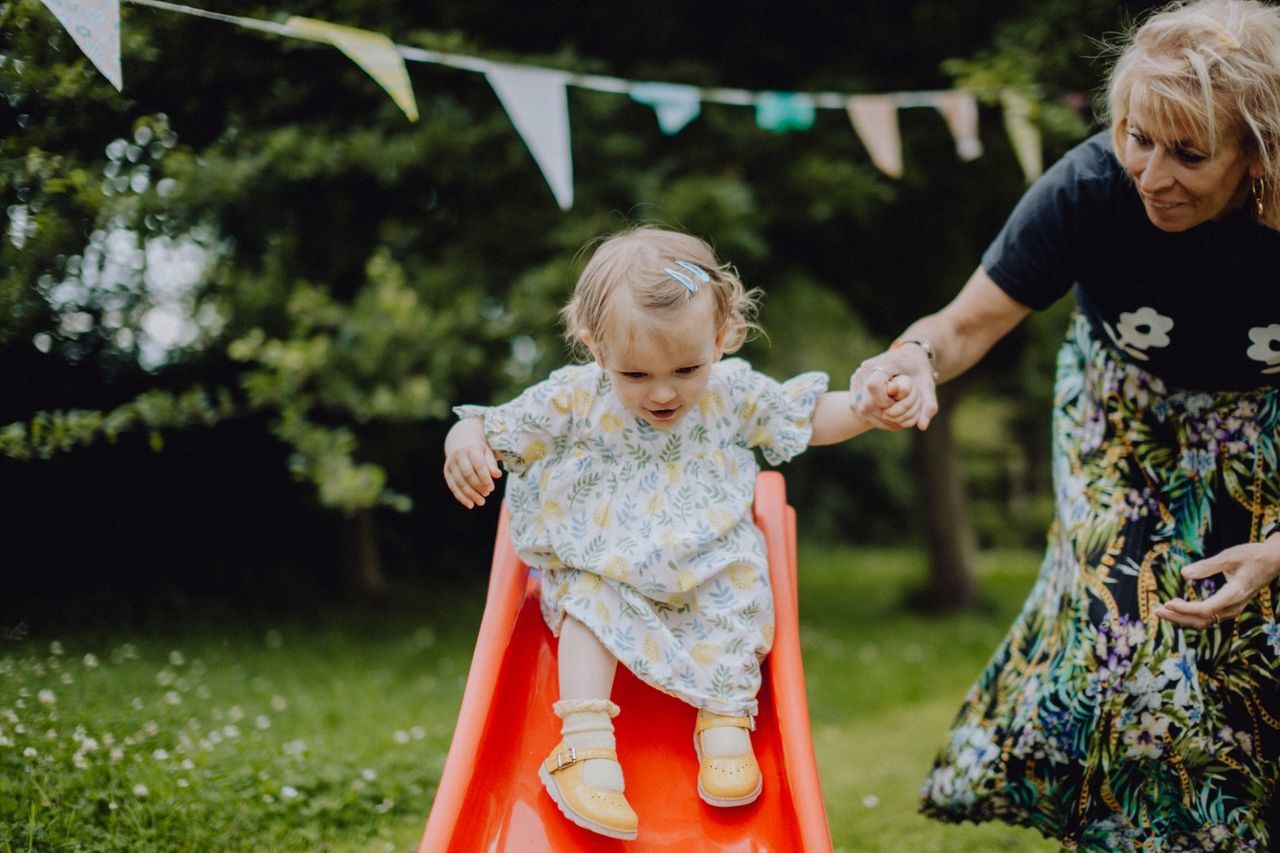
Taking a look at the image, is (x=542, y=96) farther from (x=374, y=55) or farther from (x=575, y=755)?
(x=575, y=755)

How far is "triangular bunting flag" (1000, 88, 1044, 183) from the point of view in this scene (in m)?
3.90

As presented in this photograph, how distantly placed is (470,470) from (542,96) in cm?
186

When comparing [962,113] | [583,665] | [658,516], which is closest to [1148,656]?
[658,516]

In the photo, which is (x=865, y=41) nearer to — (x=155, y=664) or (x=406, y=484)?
(x=406, y=484)

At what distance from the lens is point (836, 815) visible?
10.3ft

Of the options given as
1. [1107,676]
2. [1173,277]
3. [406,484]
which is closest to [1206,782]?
[1107,676]

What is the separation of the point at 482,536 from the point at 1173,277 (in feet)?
15.2

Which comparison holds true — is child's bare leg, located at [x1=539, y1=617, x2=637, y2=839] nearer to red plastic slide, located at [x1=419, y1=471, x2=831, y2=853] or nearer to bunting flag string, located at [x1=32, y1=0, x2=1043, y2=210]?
red plastic slide, located at [x1=419, y1=471, x2=831, y2=853]

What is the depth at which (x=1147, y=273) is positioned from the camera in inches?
76.4

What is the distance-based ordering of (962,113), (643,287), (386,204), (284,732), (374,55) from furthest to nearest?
(386,204), (962,113), (284,732), (374,55), (643,287)

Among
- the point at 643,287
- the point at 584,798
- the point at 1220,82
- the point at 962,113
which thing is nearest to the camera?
the point at 1220,82

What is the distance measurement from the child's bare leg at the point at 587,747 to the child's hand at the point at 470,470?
317mm

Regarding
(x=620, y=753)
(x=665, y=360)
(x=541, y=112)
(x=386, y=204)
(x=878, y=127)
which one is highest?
(x=878, y=127)

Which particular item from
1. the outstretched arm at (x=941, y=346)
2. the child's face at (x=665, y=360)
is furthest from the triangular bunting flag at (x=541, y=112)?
the outstretched arm at (x=941, y=346)
